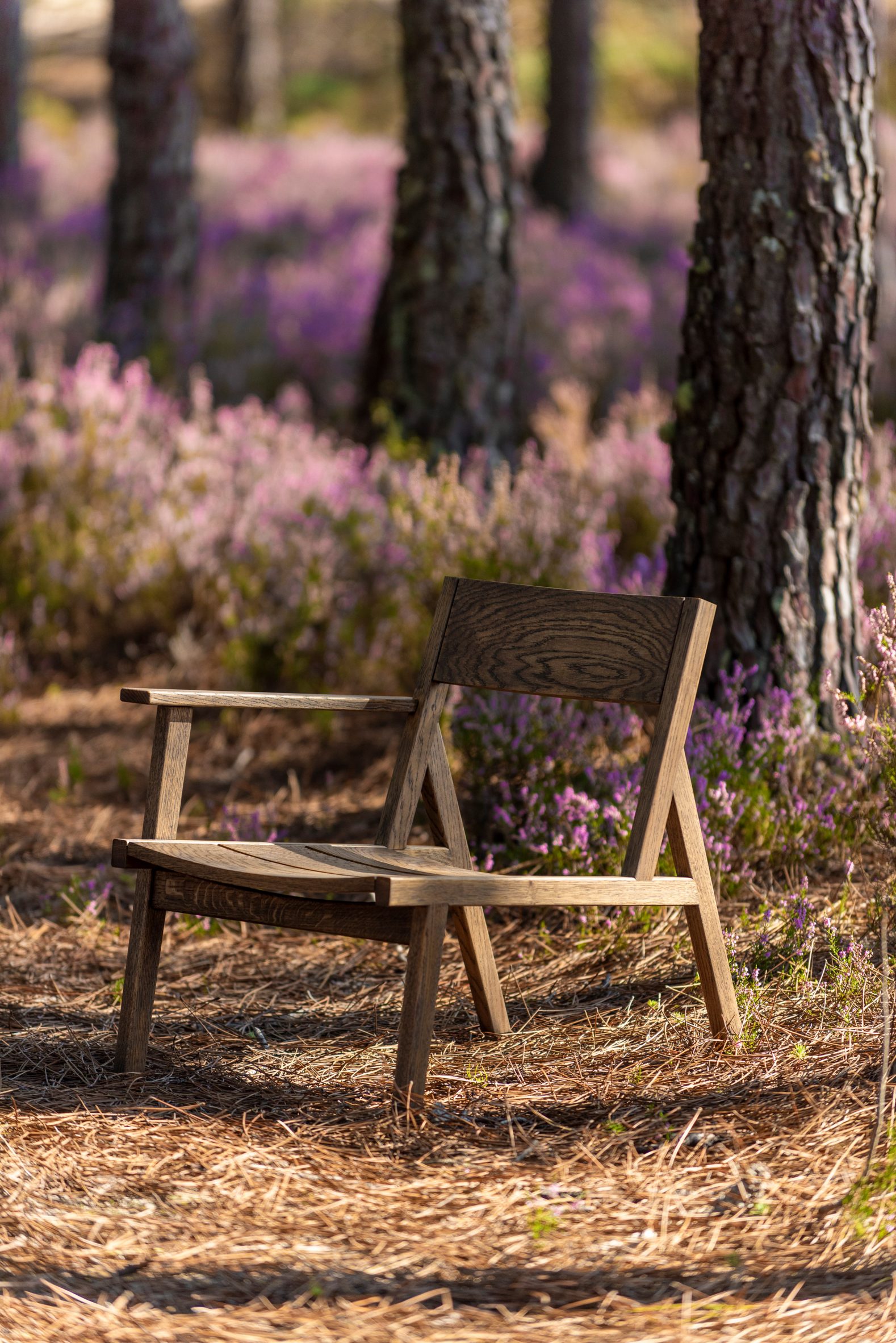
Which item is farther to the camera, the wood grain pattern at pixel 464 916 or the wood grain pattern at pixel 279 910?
the wood grain pattern at pixel 464 916

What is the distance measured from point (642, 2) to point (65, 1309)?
95.9ft

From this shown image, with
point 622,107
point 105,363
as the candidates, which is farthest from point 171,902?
point 622,107

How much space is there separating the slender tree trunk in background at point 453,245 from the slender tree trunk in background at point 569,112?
272 inches

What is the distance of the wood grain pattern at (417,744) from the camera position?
321 centimetres

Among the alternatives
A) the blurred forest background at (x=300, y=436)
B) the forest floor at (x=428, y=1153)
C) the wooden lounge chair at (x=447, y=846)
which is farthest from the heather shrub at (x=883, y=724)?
the blurred forest background at (x=300, y=436)

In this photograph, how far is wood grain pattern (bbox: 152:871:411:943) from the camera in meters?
2.61

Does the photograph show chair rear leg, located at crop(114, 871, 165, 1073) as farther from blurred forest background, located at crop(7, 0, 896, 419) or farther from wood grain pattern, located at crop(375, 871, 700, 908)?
blurred forest background, located at crop(7, 0, 896, 419)

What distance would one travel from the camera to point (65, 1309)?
2020 mm

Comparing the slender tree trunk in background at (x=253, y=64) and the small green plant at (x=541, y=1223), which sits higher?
the slender tree trunk in background at (x=253, y=64)

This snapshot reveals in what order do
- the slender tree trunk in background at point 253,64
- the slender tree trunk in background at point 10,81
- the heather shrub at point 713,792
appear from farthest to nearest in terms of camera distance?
1. the slender tree trunk in background at point 253,64
2. the slender tree trunk in background at point 10,81
3. the heather shrub at point 713,792

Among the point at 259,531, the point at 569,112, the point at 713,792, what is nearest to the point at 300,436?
the point at 259,531

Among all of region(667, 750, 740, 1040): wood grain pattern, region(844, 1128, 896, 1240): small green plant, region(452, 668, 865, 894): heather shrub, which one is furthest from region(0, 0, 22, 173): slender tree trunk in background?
region(844, 1128, 896, 1240): small green plant

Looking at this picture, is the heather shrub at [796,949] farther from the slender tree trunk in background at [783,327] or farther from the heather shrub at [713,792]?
the slender tree trunk in background at [783,327]

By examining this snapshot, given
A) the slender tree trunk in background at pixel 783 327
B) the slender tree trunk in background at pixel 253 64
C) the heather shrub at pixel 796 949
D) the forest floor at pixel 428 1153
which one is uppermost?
the slender tree trunk in background at pixel 253 64
